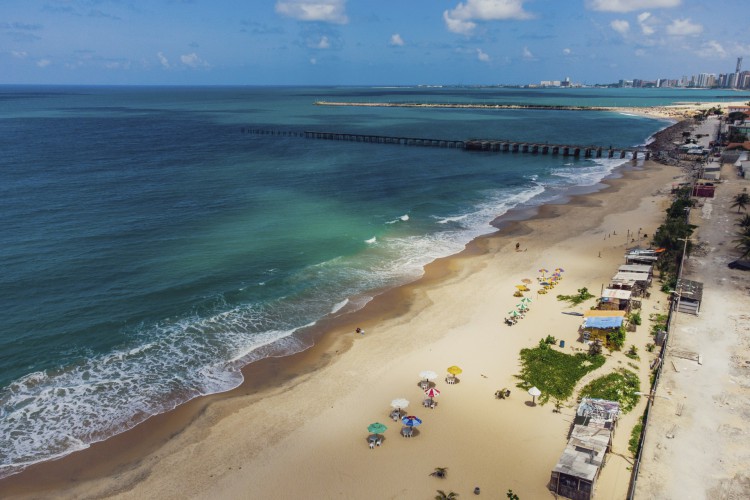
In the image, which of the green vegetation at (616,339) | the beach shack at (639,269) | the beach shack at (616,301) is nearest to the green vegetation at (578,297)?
the beach shack at (616,301)

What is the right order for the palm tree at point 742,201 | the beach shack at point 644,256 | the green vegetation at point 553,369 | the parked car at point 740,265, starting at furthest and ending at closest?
the palm tree at point 742,201, the beach shack at point 644,256, the parked car at point 740,265, the green vegetation at point 553,369

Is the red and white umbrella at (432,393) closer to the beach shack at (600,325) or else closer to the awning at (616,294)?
the beach shack at (600,325)

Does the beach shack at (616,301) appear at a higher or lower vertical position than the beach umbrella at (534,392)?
higher

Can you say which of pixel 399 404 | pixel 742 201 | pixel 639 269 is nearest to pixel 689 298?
pixel 639 269

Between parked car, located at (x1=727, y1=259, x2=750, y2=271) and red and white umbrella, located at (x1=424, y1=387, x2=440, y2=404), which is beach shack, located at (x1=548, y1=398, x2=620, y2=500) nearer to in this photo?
red and white umbrella, located at (x1=424, y1=387, x2=440, y2=404)

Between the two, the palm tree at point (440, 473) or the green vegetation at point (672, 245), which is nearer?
the palm tree at point (440, 473)

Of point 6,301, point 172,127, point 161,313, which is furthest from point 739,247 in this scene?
point 172,127

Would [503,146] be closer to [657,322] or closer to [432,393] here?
[657,322]
